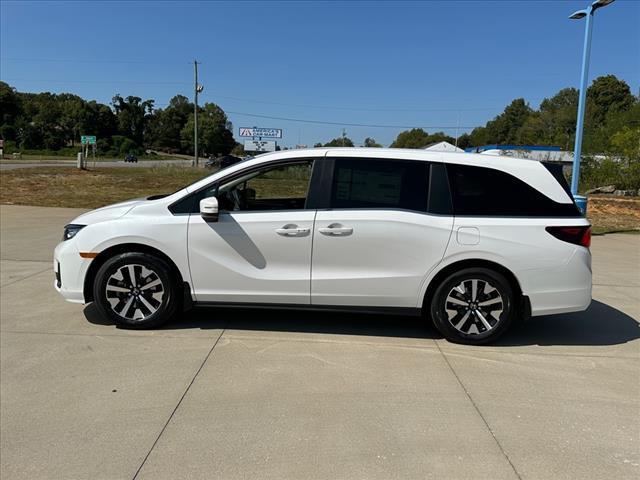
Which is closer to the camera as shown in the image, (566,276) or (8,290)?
(566,276)

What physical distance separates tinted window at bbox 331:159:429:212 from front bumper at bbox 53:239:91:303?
245cm

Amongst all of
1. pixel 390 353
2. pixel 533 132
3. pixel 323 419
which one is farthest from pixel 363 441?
pixel 533 132

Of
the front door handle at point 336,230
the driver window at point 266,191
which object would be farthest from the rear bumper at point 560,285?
the driver window at point 266,191

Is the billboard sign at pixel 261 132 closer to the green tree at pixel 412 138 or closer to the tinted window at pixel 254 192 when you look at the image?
the tinted window at pixel 254 192

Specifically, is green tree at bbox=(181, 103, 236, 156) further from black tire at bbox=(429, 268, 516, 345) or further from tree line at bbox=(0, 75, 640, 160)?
black tire at bbox=(429, 268, 516, 345)

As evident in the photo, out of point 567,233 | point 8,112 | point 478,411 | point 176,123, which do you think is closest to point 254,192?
point 478,411

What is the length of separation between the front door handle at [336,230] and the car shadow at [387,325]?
1.03 metres

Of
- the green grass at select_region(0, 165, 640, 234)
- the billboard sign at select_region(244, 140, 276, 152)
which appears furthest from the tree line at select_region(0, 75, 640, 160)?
the green grass at select_region(0, 165, 640, 234)

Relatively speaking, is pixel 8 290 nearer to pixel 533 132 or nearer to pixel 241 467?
pixel 241 467

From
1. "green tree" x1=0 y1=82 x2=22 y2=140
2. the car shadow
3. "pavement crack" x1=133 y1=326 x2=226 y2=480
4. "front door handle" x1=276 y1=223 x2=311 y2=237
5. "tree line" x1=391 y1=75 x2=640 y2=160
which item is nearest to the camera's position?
"pavement crack" x1=133 y1=326 x2=226 y2=480

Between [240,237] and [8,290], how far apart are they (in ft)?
11.2

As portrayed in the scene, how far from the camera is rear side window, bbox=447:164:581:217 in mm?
4473

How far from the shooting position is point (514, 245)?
14.4ft

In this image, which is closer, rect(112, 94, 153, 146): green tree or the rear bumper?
the rear bumper
